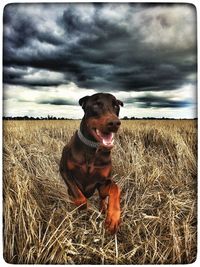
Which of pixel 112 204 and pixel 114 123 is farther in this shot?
pixel 112 204

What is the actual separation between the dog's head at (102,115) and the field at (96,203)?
133 mm

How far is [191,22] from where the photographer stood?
10.8 ft

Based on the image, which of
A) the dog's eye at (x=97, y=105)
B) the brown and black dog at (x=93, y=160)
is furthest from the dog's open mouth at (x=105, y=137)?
the dog's eye at (x=97, y=105)

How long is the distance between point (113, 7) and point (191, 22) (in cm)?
50

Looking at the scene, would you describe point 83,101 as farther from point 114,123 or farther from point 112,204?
point 112,204

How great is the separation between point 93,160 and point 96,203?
28 cm

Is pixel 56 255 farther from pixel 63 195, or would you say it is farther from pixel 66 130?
pixel 66 130

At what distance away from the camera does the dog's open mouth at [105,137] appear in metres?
3.24

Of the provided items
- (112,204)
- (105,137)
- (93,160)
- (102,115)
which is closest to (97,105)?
(102,115)

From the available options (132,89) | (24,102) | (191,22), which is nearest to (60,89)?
(24,102)

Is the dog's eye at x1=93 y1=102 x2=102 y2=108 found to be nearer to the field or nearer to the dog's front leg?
the field

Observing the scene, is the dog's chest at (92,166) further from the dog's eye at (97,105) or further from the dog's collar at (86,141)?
the dog's eye at (97,105)

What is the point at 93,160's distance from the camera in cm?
334

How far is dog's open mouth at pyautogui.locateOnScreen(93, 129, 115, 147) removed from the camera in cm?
324
